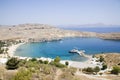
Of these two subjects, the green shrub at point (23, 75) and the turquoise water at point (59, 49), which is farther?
the turquoise water at point (59, 49)

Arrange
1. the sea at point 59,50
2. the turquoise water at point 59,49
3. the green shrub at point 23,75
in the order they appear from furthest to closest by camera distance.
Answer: the turquoise water at point 59,49 → the sea at point 59,50 → the green shrub at point 23,75

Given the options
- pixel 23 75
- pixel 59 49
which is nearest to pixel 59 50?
pixel 59 49

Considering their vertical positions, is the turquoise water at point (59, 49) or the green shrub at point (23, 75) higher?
the green shrub at point (23, 75)

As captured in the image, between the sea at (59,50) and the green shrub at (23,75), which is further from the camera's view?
the sea at (59,50)

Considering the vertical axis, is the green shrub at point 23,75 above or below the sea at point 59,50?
above

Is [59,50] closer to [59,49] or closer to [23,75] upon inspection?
[59,49]

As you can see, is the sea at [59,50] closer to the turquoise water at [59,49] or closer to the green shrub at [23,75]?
the turquoise water at [59,49]

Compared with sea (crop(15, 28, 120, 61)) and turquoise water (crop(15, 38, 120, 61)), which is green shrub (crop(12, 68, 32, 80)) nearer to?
sea (crop(15, 28, 120, 61))

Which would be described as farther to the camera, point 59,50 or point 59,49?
point 59,49

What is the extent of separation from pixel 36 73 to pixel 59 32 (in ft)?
429

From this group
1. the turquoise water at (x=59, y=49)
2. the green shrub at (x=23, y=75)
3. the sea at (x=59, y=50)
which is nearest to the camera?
the green shrub at (x=23, y=75)

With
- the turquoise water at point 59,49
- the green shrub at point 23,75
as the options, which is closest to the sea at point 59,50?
the turquoise water at point 59,49

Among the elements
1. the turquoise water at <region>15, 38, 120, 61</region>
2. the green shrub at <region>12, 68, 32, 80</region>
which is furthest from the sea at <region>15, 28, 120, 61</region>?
the green shrub at <region>12, 68, 32, 80</region>

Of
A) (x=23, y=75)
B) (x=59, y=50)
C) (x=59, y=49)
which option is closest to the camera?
(x=23, y=75)
